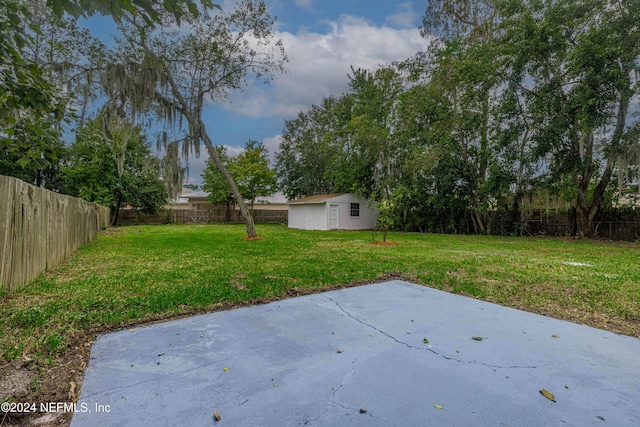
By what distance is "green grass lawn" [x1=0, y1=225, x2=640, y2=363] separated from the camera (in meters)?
2.77

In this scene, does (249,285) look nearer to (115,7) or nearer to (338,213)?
(115,7)

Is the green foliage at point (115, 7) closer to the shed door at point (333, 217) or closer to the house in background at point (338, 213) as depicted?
the house in background at point (338, 213)

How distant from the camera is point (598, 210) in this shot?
11312mm

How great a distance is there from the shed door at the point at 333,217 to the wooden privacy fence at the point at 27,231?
43.4 feet

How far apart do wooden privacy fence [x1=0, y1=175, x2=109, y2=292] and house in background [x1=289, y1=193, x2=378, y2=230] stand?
13.2 m

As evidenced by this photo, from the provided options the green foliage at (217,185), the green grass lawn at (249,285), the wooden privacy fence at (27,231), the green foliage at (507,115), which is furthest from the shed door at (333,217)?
the wooden privacy fence at (27,231)

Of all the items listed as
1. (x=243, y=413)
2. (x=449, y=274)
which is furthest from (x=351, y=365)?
(x=449, y=274)

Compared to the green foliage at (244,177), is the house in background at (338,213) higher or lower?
lower

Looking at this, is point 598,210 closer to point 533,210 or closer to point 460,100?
point 533,210

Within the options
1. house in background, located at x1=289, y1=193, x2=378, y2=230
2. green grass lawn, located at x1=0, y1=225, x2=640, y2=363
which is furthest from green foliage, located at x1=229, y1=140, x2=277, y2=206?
green grass lawn, located at x1=0, y1=225, x2=640, y2=363

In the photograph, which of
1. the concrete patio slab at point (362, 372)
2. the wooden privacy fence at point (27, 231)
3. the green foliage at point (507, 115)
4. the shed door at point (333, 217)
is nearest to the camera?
the concrete patio slab at point (362, 372)

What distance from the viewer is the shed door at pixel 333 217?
1808 centimetres

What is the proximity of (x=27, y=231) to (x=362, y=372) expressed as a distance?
4289 mm

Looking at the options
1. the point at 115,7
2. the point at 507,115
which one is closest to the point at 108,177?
the point at 507,115
